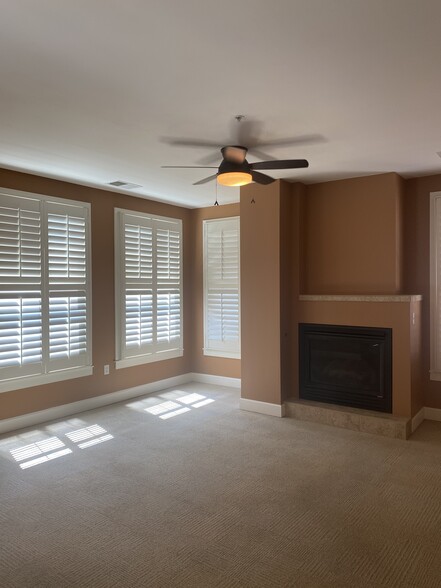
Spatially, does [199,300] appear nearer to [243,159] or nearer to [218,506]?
[243,159]

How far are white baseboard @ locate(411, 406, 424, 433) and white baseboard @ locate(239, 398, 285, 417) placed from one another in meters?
1.39

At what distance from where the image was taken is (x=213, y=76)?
2.57 meters

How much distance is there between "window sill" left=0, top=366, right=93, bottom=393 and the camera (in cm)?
462

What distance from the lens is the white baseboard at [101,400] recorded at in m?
4.75

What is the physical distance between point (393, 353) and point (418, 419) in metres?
0.84

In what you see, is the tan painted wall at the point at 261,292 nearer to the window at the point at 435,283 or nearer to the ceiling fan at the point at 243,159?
the ceiling fan at the point at 243,159

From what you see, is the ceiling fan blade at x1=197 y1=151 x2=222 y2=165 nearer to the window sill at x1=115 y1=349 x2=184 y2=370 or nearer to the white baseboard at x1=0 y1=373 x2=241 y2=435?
the window sill at x1=115 y1=349 x2=184 y2=370

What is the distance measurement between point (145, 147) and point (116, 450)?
9.17ft

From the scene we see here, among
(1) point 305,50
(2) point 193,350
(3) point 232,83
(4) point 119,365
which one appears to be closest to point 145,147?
(3) point 232,83

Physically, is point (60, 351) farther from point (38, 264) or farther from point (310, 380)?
point (310, 380)

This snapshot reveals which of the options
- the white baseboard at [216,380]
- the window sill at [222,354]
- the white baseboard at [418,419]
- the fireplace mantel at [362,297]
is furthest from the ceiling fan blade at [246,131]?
the white baseboard at [216,380]

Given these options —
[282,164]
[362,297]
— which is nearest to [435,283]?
[362,297]

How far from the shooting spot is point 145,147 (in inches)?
153

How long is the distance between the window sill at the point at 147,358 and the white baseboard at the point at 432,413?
3515 mm
